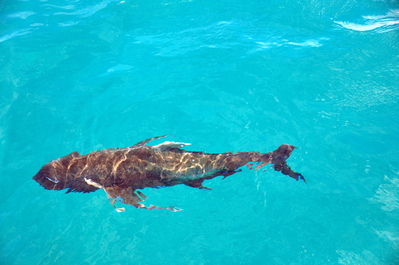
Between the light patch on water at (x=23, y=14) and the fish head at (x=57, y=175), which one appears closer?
the fish head at (x=57, y=175)

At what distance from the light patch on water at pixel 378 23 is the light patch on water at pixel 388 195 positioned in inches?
290

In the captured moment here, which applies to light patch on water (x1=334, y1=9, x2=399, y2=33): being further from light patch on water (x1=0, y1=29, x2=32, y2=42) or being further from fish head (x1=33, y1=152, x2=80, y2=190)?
light patch on water (x1=0, y1=29, x2=32, y2=42)

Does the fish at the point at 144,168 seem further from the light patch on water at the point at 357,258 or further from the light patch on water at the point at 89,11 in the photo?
the light patch on water at the point at 89,11

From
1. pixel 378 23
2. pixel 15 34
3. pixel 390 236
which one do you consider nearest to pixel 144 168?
pixel 390 236

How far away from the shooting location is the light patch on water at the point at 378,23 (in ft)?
39.0

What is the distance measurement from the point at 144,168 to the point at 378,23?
11659 millimetres

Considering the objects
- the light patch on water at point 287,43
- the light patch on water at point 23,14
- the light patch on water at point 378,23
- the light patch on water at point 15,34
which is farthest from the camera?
the light patch on water at point 23,14

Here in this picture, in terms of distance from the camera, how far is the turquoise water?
6793 mm

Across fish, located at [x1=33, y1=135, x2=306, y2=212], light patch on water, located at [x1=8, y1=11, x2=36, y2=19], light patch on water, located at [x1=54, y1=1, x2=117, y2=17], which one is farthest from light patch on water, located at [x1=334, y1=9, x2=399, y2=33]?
light patch on water, located at [x1=8, y1=11, x2=36, y2=19]

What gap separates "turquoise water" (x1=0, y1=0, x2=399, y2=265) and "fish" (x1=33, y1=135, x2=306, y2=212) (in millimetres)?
792

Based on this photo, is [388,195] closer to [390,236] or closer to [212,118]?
[390,236]

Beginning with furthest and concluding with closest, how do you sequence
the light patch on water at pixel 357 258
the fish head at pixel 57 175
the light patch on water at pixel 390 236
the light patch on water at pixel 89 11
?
the light patch on water at pixel 89 11
the fish head at pixel 57 175
the light patch on water at pixel 390 236
the light patch on water at pixel 357 258

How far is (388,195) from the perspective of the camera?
23.4 ft

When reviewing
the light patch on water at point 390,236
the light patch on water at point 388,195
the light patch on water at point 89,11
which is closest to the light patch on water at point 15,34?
the light patch on water at point 89,11
